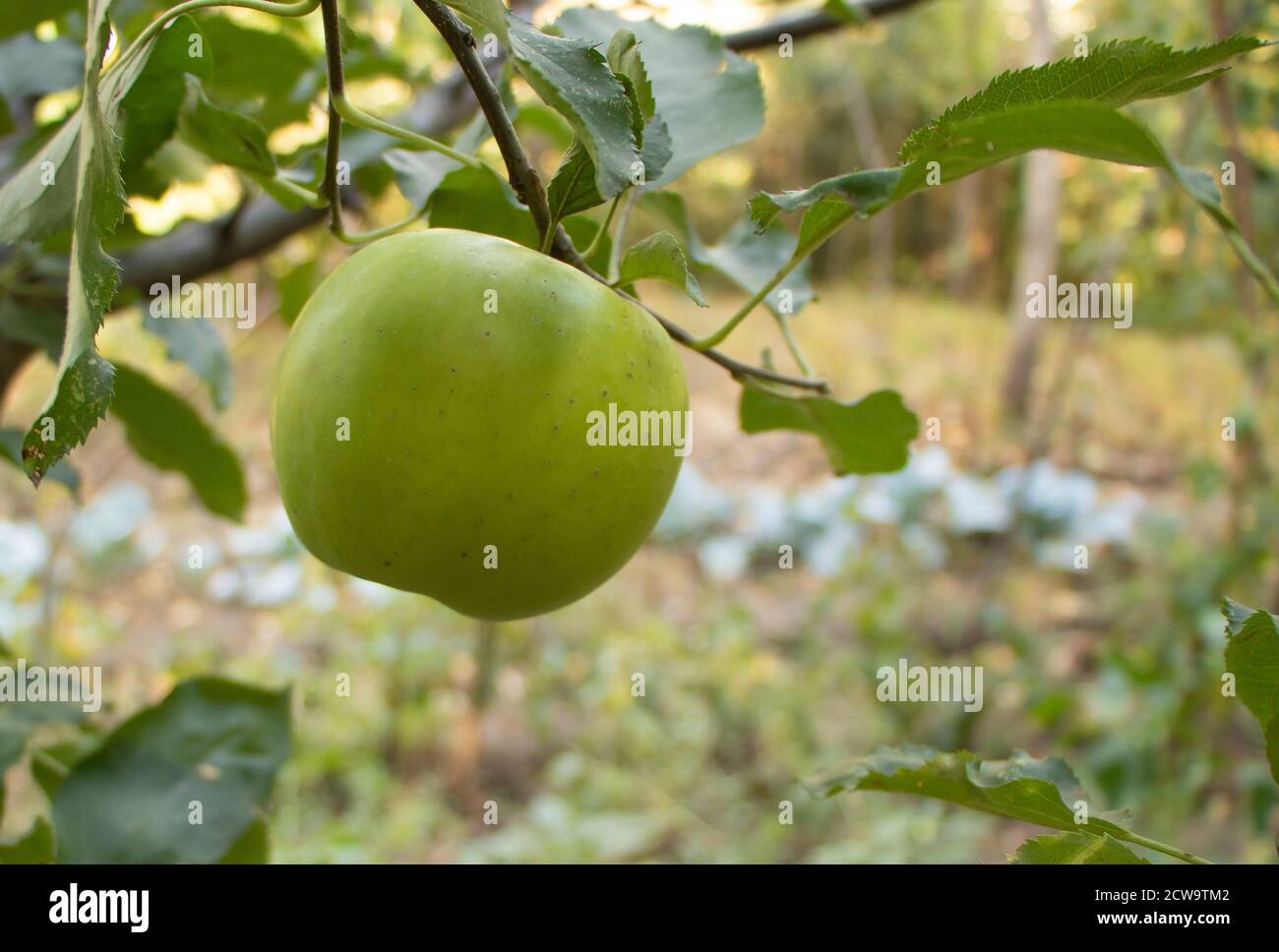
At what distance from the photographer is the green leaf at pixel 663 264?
0.30 metres

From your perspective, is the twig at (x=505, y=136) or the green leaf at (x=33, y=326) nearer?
the twig at (x=505, y=136)

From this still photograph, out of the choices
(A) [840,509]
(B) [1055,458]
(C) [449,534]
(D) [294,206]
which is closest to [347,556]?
(C) [449,534]

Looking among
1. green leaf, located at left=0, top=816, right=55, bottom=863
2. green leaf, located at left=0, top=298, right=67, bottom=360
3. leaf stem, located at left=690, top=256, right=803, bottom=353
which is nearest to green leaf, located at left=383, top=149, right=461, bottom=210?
leaf stem, located at left=690, top=256, right=803, bottom=353

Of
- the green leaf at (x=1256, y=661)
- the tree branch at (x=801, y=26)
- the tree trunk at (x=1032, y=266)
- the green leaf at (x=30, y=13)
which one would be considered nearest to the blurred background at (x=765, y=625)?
the tree trunk at (x=1032, y=266)

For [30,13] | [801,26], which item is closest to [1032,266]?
[801,26]

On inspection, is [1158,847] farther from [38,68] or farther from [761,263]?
[38,68]

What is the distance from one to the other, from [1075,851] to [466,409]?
0.23 metres

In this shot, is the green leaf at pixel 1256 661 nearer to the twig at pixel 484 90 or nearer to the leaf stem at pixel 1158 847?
the leaf stem at pixel 1158 847

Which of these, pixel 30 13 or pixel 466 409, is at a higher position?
pixel 30 13

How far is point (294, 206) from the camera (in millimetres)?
389

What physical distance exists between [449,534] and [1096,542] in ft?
7.34

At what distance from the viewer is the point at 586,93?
262 millimetres

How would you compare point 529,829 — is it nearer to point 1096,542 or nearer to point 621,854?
point 621,854

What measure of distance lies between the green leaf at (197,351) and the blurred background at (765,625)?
0.24 metres
